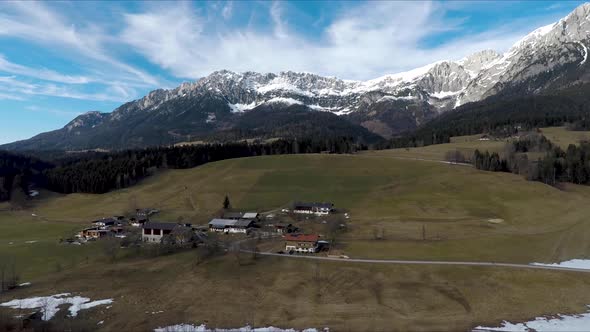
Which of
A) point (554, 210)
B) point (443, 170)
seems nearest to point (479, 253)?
point (554, 210)

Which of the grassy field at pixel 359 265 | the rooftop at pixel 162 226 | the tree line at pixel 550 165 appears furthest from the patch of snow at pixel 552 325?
the tree line at pixel 550 165

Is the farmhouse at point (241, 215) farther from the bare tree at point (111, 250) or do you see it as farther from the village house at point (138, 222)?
the bare tree at point (111, 250)

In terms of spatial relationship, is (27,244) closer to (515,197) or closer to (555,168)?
(515,197)

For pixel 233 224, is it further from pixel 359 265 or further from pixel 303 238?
pixel 359 265

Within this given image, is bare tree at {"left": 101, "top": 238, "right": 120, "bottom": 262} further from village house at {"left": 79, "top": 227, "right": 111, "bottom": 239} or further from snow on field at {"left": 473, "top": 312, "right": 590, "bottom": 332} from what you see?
snow on field at {"left": 473, "top": 312, "right": 590, "bottom": 332}

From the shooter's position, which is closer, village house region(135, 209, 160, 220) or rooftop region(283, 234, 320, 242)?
rooftop region(283, 234, 320, 242)

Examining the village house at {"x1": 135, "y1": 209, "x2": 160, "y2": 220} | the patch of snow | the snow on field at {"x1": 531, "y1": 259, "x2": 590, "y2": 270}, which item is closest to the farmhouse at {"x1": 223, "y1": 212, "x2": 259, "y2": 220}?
the village house at {"x1": 135, "y1": 209, "x2": 160, "y2": 220}

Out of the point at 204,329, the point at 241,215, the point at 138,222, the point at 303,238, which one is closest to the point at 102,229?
the point at 138,222
